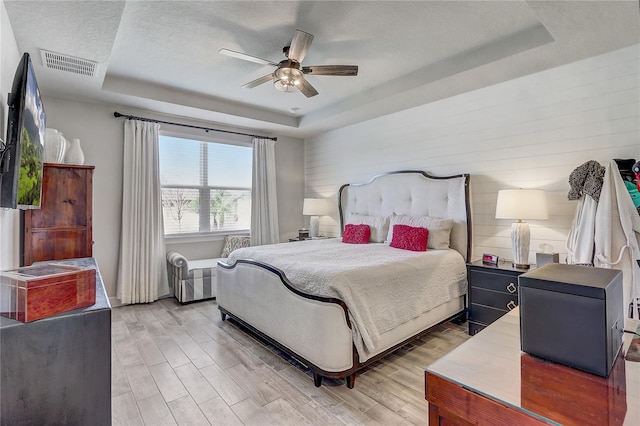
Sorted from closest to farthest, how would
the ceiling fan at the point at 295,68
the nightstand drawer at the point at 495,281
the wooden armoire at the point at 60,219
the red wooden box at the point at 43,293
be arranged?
the red wooden box at the point at 43,293, the ceiling fan at the point at 295,68, the wooden armoire at the point at 60,219, the nightstand drawer at the point at 495,281

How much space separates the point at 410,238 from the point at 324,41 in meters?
2.13

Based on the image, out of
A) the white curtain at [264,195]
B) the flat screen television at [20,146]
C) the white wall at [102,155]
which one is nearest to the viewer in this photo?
the flat screen television at [20,146]

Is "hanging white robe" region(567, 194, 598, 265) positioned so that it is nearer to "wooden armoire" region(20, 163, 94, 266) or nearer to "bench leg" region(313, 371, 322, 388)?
"bench leg" region(313, 371, 322, 388)

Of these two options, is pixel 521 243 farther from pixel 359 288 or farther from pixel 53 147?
pixel 53 147

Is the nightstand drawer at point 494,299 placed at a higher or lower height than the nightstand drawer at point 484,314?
higher

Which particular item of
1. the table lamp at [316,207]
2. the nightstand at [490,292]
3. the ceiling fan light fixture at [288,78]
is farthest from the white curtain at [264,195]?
the nightstand at [490,292]

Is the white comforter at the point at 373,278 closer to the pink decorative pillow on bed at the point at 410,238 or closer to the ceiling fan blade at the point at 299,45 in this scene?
the pink decorative pillow on bed at the point at 410,238

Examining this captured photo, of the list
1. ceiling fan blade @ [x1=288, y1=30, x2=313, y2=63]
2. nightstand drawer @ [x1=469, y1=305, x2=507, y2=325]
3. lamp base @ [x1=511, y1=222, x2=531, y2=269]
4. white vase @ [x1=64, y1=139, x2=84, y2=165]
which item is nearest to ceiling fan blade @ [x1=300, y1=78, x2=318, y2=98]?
ceiling fan blade @ [x1=288, y1=30, x2=313, y2=63]

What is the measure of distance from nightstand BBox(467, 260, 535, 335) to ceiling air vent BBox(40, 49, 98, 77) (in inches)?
158

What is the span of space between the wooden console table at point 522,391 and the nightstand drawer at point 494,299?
2.13 meters

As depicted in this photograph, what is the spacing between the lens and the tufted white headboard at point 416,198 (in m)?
3.52

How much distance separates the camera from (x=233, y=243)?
492 cm

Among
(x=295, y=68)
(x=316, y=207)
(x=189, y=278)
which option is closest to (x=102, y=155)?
(x=189, y=278)

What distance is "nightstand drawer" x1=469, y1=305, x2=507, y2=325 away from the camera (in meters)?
2.94
